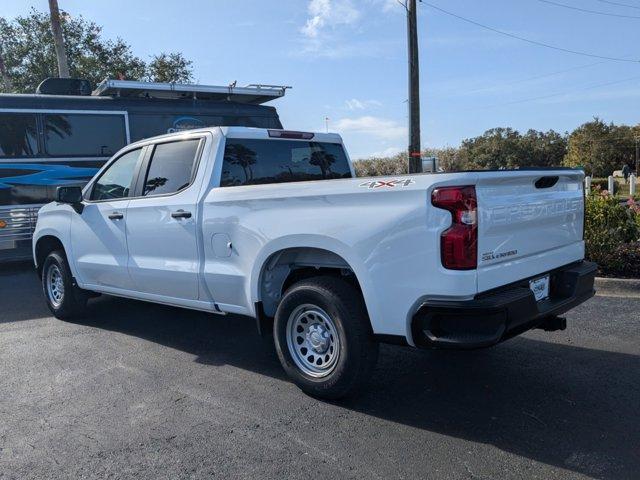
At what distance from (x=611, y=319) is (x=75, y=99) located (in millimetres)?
9176

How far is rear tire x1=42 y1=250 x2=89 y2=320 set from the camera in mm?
6457

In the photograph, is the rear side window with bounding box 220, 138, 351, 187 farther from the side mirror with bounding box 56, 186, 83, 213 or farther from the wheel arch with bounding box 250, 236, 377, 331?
the side mirror with bounding box 56, 186, 83, 213

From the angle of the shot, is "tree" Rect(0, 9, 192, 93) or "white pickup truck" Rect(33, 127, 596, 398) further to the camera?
"tree" Rect(0, 9, 192, 93)

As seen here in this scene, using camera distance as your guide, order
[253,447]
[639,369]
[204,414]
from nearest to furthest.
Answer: [253,447] → [204,414] → [639,369]

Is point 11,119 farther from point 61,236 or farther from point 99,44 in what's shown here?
point 99,44

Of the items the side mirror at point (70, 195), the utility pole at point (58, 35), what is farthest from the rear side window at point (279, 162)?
the utility pole at point (58, 35)

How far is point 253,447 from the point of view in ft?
11.4

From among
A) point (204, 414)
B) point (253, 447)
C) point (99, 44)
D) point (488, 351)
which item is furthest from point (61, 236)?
point (99, 44)

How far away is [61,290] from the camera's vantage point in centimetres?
664

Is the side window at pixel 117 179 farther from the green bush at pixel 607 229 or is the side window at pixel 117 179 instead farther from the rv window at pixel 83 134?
the green bush at pixel 607 229

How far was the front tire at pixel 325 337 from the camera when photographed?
12.5 ft

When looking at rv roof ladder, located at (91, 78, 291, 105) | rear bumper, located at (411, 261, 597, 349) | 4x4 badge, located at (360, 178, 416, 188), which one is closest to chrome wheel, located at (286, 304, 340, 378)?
rear bumper, located at (411, 261, 597, 349)

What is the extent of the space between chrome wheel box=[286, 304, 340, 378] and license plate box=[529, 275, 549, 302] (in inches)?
54.2

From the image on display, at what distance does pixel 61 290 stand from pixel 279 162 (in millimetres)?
3237
